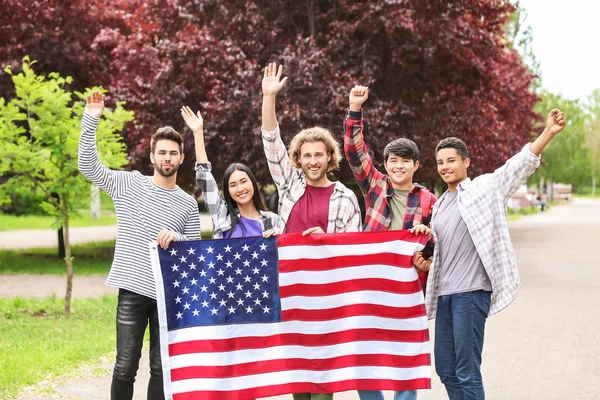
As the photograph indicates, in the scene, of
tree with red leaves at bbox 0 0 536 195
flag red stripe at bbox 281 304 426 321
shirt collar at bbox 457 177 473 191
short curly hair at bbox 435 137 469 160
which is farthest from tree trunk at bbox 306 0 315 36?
flag red stripe at bbox 281 304 426 321

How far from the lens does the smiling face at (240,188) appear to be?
541 centimetres

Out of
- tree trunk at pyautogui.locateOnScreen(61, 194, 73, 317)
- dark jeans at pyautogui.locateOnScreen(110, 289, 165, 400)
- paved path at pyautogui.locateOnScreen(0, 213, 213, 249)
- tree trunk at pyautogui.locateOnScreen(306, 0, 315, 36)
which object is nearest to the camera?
dark jeans at pyautogui.locateOnScreen(110, 289, 165, 400)

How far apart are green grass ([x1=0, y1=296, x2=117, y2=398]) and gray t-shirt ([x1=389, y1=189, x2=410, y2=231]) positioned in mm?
3616

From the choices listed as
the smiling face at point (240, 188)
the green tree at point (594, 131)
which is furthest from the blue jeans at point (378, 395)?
the green tree at point (594, 131)

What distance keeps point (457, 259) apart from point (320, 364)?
46.7 inches

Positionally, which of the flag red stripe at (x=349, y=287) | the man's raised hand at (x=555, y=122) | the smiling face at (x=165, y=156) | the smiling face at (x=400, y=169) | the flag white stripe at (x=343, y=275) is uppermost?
the man's raised hand at (x=555, y=122)

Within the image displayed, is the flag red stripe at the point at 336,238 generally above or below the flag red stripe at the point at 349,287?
above

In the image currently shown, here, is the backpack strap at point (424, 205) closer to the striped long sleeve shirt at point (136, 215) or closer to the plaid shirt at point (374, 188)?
the plaid shirt at point (374, 188)

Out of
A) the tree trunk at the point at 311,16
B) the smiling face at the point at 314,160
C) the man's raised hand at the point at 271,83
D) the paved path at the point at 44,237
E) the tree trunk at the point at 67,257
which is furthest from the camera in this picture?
the paved path at the point at 44,237

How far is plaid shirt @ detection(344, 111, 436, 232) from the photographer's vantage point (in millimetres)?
5277

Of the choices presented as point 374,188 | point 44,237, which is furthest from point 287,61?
point 44,237

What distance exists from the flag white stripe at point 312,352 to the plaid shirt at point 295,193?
810 millimetres

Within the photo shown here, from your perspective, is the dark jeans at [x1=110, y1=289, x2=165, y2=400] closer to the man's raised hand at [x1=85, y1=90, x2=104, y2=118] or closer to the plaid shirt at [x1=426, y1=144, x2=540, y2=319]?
the man's raised hand at [x1=85, y1=90, x2=104, y2=118]

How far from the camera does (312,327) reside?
534cm
